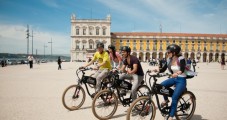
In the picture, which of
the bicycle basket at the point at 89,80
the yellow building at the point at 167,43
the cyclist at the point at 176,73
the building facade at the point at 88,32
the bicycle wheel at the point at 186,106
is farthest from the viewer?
the yellow building at the point at 167,43

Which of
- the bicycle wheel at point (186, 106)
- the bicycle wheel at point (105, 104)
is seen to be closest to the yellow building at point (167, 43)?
the bicycle wheel at point (105, 104)

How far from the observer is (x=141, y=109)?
11.8 ft

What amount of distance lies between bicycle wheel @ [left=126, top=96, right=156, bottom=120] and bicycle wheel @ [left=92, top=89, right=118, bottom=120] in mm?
812

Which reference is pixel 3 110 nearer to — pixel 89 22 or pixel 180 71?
pixel 180 71

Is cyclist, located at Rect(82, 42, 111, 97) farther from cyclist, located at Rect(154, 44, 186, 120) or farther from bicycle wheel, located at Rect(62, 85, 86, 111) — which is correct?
cyclist, located at Rect(154, 44, 186, 120)

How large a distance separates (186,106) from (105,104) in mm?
1801

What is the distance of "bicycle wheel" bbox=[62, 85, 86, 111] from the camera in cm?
472

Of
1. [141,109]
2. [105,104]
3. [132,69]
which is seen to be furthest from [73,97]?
[141,109]

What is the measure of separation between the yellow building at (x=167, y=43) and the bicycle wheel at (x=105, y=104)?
7191 centimetres

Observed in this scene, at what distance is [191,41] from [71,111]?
80.4 m

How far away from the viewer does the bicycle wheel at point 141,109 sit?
3.40m

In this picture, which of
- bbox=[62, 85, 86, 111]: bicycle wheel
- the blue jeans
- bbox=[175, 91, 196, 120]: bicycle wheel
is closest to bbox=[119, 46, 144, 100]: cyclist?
the blue jeans

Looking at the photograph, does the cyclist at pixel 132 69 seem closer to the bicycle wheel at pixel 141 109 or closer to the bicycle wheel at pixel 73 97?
the bicycle wheel at pixel 141 109

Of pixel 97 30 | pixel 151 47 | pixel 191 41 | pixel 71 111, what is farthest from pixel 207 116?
pixel 191 41
